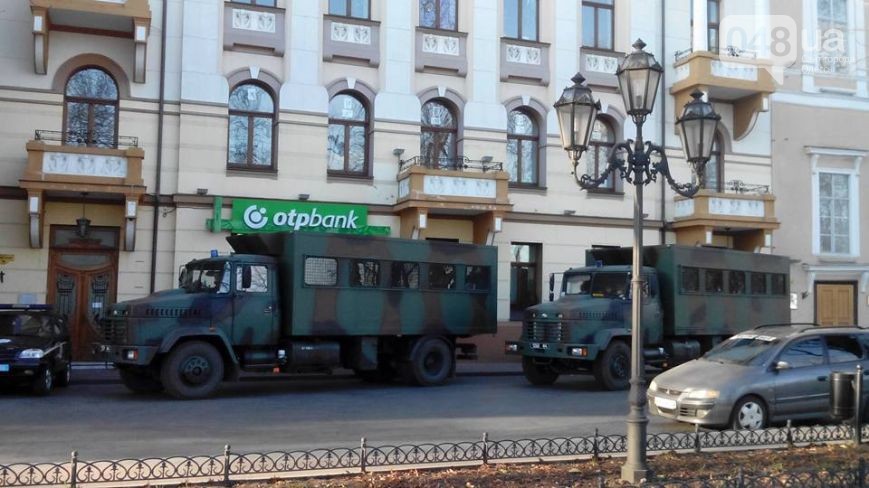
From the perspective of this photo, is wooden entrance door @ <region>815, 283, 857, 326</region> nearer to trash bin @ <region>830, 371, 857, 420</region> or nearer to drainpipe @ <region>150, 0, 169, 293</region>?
trash bin @ <region>830, 371, 857, 420</region>

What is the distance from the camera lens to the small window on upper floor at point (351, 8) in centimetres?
2308

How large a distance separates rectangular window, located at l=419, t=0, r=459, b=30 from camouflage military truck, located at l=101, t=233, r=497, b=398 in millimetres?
8036

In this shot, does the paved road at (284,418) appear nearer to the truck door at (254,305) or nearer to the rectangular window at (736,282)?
the truck door at (254,305)

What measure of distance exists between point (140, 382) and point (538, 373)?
838 cm

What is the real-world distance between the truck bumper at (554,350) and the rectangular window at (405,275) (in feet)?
8.29

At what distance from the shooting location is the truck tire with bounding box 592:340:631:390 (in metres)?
17.5

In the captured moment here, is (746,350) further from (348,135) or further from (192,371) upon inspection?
(348,135)

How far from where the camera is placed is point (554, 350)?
17.5 metres

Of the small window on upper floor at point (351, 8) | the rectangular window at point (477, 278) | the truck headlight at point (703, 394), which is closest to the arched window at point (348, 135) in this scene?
the small window on upper floor at point (351, 8)

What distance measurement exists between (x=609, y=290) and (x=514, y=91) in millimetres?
8494

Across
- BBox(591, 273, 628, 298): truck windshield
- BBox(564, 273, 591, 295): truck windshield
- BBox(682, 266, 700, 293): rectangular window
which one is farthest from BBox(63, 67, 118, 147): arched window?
BBox(682, 266, 700, 293): rectangular window

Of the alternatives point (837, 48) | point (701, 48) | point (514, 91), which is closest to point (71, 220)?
point (514, 91)

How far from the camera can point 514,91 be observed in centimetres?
2464

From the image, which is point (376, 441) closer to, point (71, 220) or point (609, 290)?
point (609, 290)
